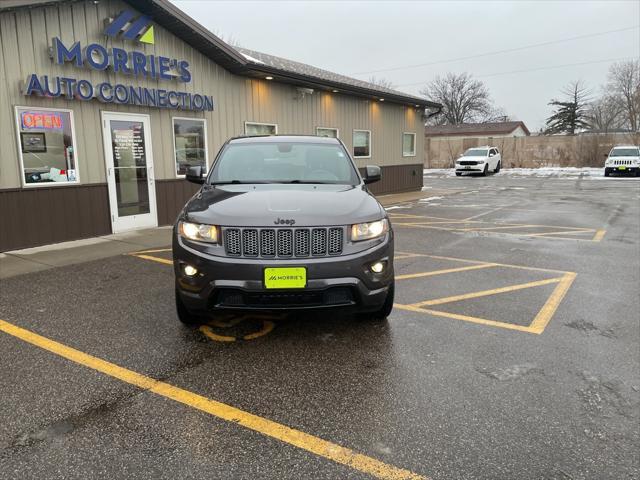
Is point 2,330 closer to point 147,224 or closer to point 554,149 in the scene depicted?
point 147,224

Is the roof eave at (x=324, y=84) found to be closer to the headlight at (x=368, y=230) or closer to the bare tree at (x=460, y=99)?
the headlight at (x=368, y=230)

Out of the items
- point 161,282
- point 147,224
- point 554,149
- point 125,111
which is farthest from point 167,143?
point 554,149

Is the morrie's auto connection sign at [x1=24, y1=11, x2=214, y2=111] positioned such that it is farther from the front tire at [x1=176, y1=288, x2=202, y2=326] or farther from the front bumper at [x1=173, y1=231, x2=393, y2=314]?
Result: the front bumper at [x1=173, y1=231, x2=393, y2=314]

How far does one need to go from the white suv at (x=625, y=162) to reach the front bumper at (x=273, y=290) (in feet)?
96.2

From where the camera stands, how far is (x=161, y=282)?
5770 mm

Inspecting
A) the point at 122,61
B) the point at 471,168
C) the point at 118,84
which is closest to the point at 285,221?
the point at 118,84

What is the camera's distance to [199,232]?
147 inches

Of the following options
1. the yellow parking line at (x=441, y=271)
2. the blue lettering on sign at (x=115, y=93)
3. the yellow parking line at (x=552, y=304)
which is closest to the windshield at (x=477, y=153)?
the blue lettering on sign at (x=115, y=93)

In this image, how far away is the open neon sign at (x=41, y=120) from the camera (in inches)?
304

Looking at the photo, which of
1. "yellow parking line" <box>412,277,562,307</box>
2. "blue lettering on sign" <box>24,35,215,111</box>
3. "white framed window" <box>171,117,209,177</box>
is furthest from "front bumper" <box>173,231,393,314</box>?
"white framed window" <box>171,117,209,177</box>

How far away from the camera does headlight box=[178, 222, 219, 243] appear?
3654 millimetres

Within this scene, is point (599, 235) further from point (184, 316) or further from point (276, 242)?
point (184, 316)

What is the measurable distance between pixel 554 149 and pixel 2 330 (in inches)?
1525

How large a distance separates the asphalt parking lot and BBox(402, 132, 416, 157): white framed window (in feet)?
45.2
